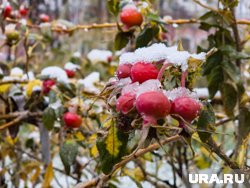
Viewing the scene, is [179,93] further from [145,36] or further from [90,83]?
[90,83]

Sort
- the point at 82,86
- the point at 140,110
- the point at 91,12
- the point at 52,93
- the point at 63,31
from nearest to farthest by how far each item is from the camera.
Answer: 1. the point at 140,110
2. the point at 52,93
3. the point at 82,86
4. the point at 63,31
5. the point at 91,12

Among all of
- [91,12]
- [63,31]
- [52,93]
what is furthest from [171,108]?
[91,12]

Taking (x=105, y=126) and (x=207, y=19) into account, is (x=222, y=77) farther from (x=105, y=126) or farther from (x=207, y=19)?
(x=105, y=126)

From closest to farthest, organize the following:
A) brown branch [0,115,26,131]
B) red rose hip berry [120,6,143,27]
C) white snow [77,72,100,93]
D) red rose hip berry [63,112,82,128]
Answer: red rose hip berry [120,6,143,27], red rose hip berry [63,112,82,128], brown branch [0,115,26,131], white snow [77,72,100,93]

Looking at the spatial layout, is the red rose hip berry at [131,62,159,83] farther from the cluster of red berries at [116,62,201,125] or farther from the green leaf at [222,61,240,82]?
the green leaf at [222,61,240,82]

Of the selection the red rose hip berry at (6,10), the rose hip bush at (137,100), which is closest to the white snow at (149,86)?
the rose hip bush at (137,100)

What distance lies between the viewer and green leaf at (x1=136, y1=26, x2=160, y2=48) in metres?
0.89

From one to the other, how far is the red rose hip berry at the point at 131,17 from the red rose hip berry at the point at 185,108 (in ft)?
1.47

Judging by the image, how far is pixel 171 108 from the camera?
A: 0.46 meters

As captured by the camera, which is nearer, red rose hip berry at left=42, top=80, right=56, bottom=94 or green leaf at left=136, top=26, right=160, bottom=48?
green leaf at left=136, top=26, right=160, bottom=48

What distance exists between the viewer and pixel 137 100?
45cm

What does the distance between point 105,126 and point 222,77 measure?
46 cm

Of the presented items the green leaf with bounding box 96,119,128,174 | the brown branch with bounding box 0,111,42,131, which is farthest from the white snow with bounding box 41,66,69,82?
the green leaf with bounding box 96,119,128,174

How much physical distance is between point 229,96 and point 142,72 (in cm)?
57
